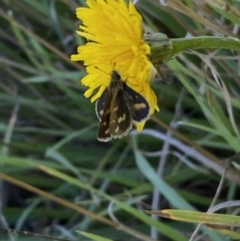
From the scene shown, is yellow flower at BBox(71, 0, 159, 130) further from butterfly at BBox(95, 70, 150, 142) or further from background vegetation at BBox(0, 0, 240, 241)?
background vegetation at BBox(0, 0, 240, 241)

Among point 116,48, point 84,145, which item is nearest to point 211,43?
point 116,48

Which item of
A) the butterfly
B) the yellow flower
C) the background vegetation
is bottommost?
the background vegetation

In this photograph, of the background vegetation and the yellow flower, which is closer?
the yellow flower

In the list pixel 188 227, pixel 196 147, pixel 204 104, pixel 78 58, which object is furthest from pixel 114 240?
pixel 78 58

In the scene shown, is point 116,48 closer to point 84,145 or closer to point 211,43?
point 211,43

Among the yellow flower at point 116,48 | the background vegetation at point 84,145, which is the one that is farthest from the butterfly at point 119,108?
the background vegetation at point 84,145

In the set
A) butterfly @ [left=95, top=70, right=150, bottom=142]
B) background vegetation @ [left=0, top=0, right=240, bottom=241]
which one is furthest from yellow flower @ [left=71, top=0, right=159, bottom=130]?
background vegetation @ [left=0, top=0, right=240, bottom=241]

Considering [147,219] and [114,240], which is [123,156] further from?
[147,219]
